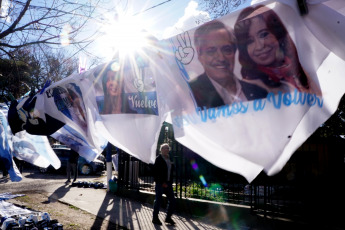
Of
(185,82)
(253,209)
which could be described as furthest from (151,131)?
(253,209)

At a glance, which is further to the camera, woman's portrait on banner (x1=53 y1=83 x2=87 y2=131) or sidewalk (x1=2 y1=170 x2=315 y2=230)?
sidewalk (x1=2 y1=170 x2=315 y2=230)

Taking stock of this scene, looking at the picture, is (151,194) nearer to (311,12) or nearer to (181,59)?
(181,59)

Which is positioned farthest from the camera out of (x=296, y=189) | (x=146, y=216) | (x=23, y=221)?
(x=146, y=216)

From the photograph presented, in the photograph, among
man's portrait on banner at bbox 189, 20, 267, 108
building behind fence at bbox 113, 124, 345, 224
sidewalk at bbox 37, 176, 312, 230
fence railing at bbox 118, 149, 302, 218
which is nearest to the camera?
man's portrait on banner at bbox 189, 20, 267, 108

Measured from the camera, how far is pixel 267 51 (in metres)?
1.82

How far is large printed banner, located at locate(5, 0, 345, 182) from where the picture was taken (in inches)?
66.7

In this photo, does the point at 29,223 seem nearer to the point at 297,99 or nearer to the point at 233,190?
the point at 297,99

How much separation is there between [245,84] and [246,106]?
0.15 m

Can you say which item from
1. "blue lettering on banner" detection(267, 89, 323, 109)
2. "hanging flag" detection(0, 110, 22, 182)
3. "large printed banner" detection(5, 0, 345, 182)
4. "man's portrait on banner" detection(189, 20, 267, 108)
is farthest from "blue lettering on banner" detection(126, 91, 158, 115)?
"hanging flag" detection(0, 110, 22, 182)

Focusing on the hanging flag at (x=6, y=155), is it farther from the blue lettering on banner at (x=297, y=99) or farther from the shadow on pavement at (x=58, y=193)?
the shadow on pavement at (x=58, y=193)

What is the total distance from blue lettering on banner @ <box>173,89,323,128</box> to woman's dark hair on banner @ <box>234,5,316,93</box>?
0.05 m

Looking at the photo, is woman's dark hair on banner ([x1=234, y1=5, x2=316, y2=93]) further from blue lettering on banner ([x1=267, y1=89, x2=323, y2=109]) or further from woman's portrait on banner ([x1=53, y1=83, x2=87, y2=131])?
woman's portrait on banner ([x1=53, y1=83, x2=87, y2=131])

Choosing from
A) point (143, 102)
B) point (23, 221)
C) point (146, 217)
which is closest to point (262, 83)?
point (143, 102)

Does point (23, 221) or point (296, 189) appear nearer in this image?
point (23, 221)
